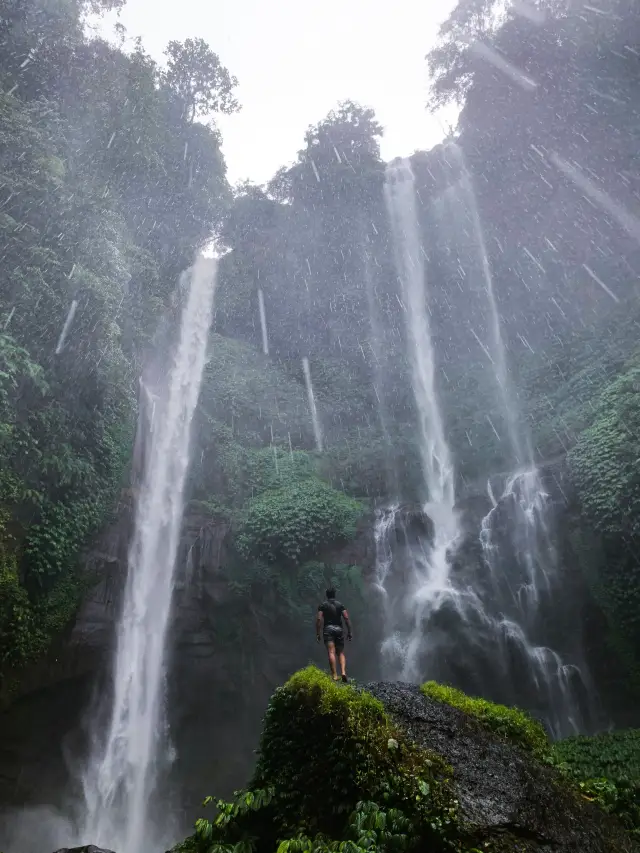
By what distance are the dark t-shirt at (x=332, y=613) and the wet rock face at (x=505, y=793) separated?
6.97 ft

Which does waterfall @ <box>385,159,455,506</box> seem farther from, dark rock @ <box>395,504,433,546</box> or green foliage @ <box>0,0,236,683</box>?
green foliage @ <box>0,0,236,683</box>

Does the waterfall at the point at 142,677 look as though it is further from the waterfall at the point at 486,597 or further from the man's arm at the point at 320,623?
the man's arm at the point at 320,623

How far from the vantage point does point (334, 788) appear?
4.23 metres

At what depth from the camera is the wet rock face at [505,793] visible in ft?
10.7

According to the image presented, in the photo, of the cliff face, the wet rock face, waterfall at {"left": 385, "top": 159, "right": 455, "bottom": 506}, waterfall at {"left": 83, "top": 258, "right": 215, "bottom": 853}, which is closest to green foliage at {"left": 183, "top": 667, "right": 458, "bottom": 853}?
the wet rock face

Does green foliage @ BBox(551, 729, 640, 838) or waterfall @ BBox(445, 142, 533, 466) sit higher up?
waterfall @ BBox(445, 142, 533, 466)

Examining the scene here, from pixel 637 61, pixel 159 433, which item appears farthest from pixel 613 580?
pixel 637 61

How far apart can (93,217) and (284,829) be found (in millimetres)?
13875

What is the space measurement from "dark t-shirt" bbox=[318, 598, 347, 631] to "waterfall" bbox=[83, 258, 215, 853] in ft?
24.2

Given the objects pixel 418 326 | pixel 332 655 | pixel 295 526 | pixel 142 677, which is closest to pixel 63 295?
pixel 295 526

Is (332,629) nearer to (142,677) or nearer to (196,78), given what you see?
(142,677)

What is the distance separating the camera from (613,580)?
1072 centimetres

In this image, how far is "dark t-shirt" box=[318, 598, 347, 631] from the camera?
7.55 m

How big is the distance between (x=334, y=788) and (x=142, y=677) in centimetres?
997
